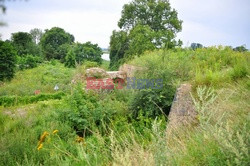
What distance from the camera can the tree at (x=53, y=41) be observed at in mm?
30550

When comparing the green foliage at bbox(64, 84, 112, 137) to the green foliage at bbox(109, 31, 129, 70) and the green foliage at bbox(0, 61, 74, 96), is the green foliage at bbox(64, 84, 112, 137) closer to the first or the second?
the green foliage at bbox(0, 61, 74, 96)

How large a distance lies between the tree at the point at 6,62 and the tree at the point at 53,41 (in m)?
14.8

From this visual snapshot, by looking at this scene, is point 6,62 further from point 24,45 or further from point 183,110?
point 183,110

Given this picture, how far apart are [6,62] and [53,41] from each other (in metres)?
18.8

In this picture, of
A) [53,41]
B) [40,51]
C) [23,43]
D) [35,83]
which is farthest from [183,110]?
[53,41]

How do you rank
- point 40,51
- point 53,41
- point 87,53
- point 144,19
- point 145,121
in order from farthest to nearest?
point 53,41
point 87,53
point 40,51
point 144,19
point 145,121

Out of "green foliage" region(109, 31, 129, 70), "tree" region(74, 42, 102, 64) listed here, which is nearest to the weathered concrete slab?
"green foliage" region(109, 31, 129, 70)

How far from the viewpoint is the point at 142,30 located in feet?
57.5

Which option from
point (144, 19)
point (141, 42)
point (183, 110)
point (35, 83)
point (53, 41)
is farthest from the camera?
point (53, 41)

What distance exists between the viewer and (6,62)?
14.7 m

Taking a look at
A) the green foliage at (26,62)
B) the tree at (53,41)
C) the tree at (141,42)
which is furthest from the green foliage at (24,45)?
the tree at (141,42)

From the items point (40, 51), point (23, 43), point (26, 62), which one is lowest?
point (26, 62)

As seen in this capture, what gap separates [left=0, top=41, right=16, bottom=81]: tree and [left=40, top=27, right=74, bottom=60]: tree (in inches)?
584

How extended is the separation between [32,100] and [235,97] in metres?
9.37
